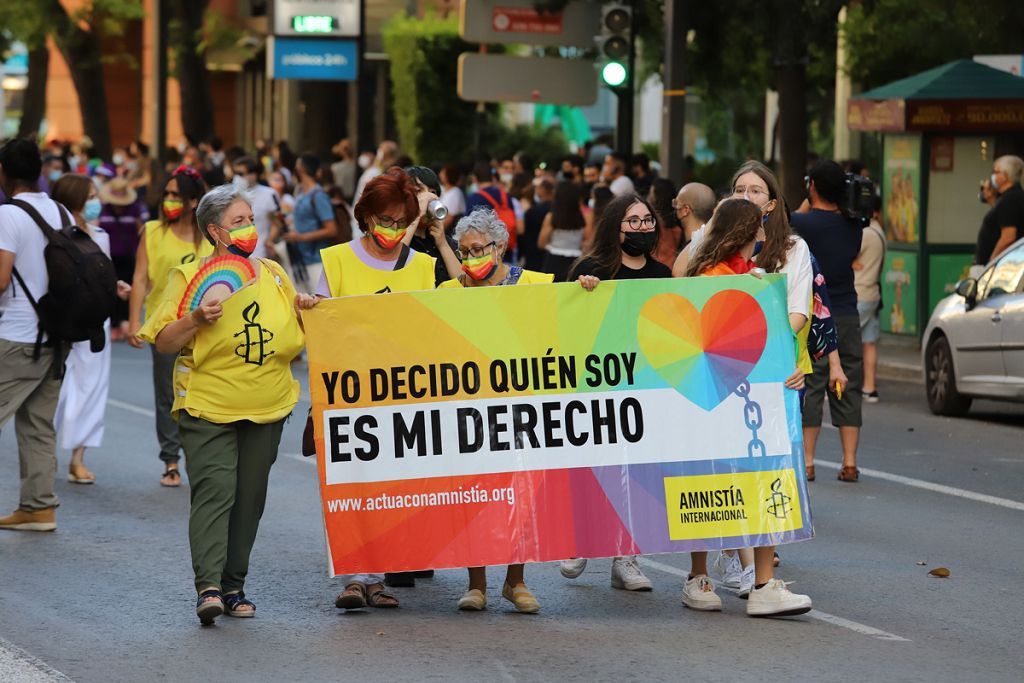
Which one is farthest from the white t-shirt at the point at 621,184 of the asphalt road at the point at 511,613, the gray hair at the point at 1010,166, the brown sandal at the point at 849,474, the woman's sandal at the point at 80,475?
the woman's sandal at the point at 80,475

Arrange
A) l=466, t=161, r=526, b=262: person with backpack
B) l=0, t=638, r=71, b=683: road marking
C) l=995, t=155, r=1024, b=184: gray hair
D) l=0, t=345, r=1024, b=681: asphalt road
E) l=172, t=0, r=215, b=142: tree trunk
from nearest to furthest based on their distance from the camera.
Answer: l=0, t=638, r=71, b=683: road marking
l=0, t=345, r=1024, b=681: asphalt road
l=995, t=155, r=1024, b=184: gray hair
l=466, t=161, r=526, b=262: person with backpack
l=172, t=0, r=215, b=142: tree trunk

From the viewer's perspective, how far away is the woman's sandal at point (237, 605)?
7832 millimetres

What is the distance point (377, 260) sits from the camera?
8109 mm

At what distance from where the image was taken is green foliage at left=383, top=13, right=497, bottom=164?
3447cm

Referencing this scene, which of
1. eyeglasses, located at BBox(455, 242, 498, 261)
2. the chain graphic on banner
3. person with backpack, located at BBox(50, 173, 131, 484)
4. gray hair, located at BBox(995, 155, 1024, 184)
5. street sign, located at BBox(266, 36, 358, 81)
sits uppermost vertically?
street sign, located at BBox(266, 36, 358, 81)

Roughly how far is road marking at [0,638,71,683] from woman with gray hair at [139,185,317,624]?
73 centimetres

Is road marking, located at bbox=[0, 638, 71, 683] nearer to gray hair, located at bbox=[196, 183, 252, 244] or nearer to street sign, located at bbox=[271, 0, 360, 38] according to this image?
gray hair, located at bbox=[196, 183, 252, 244]

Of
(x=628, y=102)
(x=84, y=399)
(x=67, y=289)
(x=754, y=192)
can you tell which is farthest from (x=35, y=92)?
(x=754, y=192)

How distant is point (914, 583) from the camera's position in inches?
346

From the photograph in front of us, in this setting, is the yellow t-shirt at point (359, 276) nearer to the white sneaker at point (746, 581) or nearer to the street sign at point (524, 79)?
the white sneaker at point (746, 581)

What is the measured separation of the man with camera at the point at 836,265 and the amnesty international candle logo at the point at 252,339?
14.6 feet

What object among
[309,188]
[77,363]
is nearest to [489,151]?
[309,188]

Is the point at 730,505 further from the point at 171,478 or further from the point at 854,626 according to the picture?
the point at 171,478

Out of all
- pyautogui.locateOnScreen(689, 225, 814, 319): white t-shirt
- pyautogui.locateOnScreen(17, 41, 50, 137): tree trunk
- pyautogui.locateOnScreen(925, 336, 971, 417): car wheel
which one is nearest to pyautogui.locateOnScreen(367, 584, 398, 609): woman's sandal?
pyautogui.locateOnScreen(689, 225, 814, 319): white t-shirt
